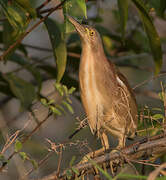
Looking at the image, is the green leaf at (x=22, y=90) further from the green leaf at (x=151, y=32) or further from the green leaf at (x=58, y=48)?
the green leaf at (x=151, y=32)

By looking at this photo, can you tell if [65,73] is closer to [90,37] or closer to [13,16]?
[90,37]

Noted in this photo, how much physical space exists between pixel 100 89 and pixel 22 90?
0.47 meters

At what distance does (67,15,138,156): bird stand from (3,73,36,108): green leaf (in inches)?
12.3

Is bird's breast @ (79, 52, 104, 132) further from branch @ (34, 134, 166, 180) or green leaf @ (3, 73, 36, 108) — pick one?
branch @ (34, 134, 166, 180)

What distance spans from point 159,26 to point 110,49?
145 centimetres

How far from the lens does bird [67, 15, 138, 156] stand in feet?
7.18

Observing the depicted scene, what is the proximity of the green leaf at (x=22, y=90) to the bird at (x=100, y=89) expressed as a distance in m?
0.31

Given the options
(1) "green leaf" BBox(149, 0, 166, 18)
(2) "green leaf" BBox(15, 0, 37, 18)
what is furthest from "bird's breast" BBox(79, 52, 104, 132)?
(2) "green leaf" BBox(15, 0, 37, 18)

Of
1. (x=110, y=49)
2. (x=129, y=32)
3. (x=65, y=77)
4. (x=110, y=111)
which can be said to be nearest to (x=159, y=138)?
(x=110, y=111)

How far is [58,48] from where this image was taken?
2.08m

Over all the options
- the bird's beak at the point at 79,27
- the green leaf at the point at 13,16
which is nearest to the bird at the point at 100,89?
the bird's beak at the point at 79,27

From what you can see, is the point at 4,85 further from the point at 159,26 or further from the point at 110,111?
the point at 159,26

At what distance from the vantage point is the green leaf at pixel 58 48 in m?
2.03

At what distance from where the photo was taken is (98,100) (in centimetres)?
221
